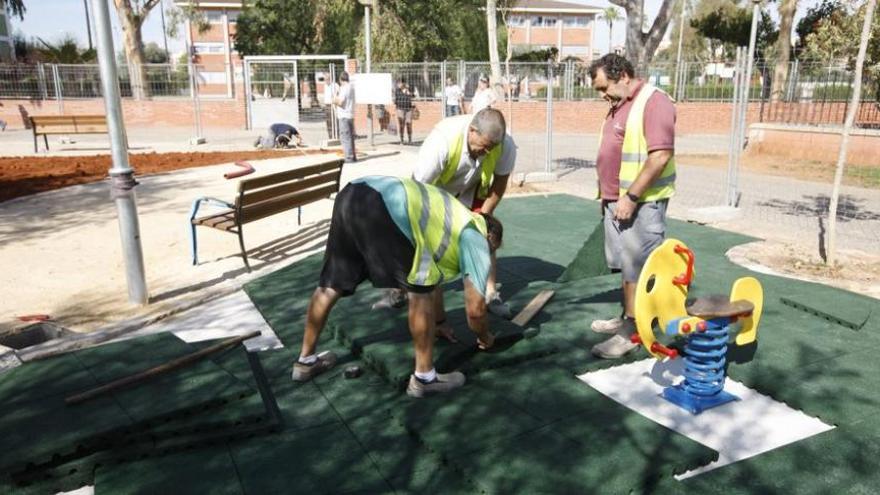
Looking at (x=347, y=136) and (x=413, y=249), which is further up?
(x=413, y=249)

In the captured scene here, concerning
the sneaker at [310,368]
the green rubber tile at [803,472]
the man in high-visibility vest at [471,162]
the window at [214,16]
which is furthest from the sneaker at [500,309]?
the window at [214,16]

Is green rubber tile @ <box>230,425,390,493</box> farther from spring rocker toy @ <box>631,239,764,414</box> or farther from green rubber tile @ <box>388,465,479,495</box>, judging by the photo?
spring rocker toy @ <box>631,239,764,414</box>

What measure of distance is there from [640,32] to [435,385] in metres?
8.31

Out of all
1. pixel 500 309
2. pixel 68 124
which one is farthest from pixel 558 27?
pixel 500 309

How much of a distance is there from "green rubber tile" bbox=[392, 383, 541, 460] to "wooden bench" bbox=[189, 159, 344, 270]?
3.38 metres

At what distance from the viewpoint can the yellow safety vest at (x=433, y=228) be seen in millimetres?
3297

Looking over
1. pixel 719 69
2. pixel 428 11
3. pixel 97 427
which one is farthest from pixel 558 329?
pixel 428 11

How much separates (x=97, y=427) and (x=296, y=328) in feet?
5.91

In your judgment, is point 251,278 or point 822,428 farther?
point 251,278

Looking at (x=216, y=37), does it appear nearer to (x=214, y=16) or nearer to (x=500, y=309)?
(x=214, y=16)

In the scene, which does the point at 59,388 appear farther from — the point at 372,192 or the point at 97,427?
the point at 372,192

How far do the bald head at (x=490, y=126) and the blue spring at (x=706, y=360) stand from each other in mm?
1433

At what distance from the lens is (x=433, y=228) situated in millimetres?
3305

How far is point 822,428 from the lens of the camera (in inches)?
134
